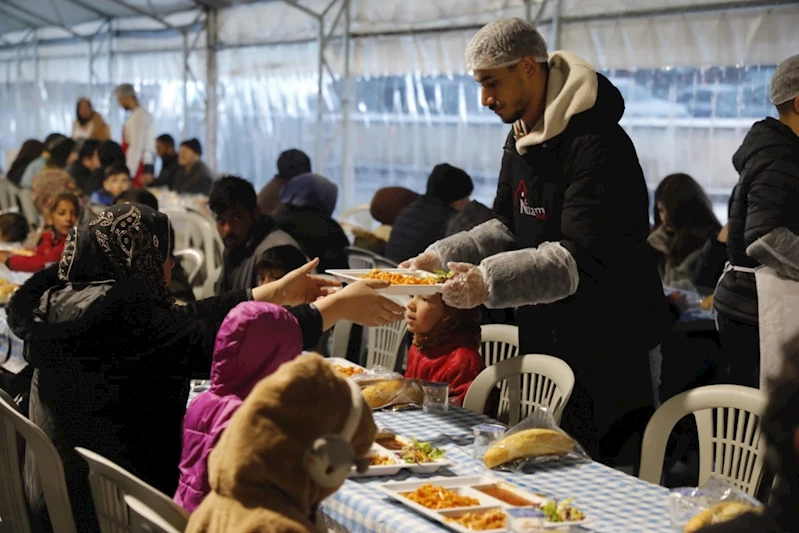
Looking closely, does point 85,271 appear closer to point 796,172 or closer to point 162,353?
point 162,353

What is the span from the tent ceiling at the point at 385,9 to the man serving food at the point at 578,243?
3983mm

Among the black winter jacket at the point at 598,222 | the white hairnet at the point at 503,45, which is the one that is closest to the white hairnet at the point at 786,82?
the black winter jacket at the point at 598,222

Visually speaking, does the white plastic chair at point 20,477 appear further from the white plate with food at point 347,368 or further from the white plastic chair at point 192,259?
the white plastic chair at point 192,259

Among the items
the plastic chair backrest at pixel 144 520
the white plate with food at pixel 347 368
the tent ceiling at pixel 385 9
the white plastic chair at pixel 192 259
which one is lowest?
the white plastic chair at pixel 192 259

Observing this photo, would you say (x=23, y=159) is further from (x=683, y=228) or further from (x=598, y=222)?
(x=598, y=222)

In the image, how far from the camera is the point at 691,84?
24.5 feet

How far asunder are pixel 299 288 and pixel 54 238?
3.38 meters

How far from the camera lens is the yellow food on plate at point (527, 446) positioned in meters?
2.89

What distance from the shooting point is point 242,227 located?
557cm

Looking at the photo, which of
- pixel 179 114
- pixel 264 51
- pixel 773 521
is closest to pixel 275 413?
pixel 773 521

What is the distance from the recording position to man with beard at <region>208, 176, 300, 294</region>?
5.50m

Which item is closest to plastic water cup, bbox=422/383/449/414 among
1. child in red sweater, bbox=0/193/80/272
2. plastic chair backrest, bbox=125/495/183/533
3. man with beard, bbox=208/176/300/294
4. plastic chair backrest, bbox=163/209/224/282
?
plastic chair backrest, bbox=125/495/183/533

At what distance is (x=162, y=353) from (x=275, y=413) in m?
1.04

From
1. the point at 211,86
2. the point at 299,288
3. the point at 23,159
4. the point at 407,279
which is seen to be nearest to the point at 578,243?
the point at 407,279
